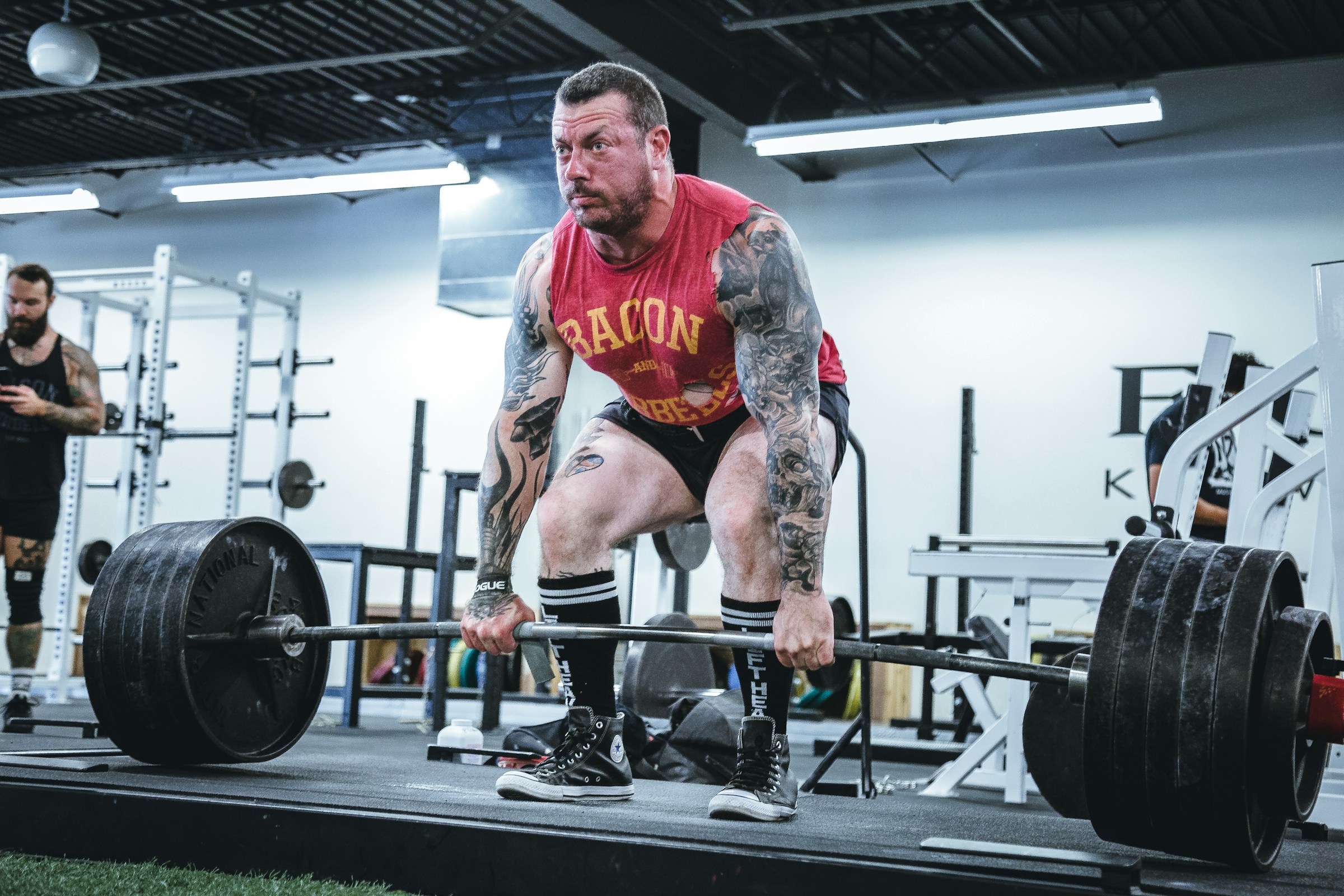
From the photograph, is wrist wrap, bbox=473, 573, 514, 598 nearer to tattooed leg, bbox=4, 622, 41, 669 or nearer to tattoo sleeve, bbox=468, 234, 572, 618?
tattoo sleeve, bbox=468, 234, 572, 618

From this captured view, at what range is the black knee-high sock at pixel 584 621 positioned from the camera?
2137 mm

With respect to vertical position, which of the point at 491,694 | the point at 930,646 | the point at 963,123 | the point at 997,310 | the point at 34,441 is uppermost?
the point at 963,123

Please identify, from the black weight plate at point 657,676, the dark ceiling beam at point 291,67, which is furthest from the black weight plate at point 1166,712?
the dark ceiling beam at point 291,67

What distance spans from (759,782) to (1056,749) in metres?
0.94

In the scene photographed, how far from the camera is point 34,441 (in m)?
4.09

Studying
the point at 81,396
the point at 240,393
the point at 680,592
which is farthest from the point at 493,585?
the point at 240,393

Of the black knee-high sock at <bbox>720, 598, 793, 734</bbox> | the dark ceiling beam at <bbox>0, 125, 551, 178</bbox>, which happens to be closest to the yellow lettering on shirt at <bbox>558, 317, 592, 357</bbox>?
the black knee-high sock at <bbox>720, 598, 793, 734</bbox>

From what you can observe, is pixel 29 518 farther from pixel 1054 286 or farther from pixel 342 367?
pixel 1054 286

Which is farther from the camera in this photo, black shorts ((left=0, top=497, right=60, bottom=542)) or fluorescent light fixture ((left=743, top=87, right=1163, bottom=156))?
fluorescent light fixture ((left=743, top=87, right=1163, bottom=156))

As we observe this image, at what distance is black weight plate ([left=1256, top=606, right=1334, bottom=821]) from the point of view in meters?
1.57

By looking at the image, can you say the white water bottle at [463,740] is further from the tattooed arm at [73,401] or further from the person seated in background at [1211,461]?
the person seated in background at [1211,461]

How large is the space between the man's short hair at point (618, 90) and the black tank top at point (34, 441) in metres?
2.77

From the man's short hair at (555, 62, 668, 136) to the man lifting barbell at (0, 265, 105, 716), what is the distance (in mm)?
2781

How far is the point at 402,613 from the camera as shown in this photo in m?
6.21
